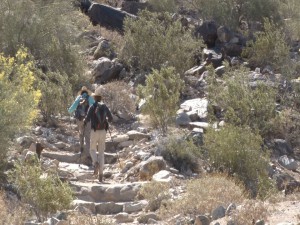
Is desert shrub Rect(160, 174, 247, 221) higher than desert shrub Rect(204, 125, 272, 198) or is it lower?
higher

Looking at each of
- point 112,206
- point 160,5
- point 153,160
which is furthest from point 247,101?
point 160,5

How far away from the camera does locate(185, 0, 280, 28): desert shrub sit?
2997 cm

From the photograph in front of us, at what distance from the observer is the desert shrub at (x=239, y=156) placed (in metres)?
13.9

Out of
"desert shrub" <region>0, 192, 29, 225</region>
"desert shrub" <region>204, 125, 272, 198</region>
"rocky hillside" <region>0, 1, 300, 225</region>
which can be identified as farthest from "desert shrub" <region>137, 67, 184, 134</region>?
"desert shrub" <region>0, 192, 29, 225</region>

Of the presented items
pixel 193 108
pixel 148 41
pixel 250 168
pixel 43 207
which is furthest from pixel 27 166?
pixel 148 41

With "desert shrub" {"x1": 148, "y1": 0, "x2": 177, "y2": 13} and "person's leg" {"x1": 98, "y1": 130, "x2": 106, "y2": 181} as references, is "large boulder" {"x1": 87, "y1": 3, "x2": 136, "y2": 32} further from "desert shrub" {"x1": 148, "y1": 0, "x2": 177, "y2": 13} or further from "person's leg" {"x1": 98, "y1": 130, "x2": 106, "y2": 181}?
"person's leg" {"x1": 98, "y1": 130, "x2": 106, "y2": 181}

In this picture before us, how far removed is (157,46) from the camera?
24016mm

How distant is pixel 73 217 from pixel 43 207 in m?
0.83

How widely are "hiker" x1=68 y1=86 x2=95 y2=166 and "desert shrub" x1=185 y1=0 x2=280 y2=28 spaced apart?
1546 cm

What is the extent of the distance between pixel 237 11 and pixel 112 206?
66.0 ft

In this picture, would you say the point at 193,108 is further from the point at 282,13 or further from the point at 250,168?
the point at 282,13

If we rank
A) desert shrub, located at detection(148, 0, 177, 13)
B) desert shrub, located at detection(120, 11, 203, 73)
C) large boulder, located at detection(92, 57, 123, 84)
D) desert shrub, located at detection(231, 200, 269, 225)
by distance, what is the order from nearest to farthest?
desert shrub, located at detection(231, 200, 269, 225) < large boulder, located at detection(92, 57, 123, 84) < desert shrub, located at detection(120, 11, 203, 73) < desert shrub, located at detection(148, 0, 177, 13)

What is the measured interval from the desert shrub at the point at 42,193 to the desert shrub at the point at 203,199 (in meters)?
1.43

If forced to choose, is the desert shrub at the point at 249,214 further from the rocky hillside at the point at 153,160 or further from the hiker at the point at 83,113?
the hiker at the point at 83,113
